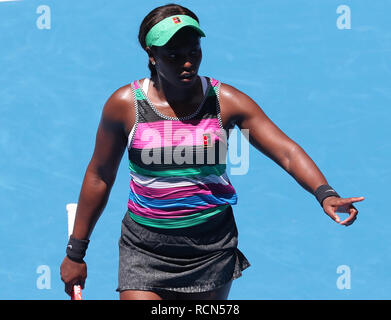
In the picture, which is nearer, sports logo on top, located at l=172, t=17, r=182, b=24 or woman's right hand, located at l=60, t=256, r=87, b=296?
sports logo on top, located at l=172, t=17, r=182, b=24

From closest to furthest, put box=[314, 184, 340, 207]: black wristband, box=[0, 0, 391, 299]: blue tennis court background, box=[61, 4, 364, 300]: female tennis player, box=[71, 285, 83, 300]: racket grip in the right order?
1. box=[314, 184, 340, 207]: black wristband
2. box=[61, 4, 364, 300]: female tennis player
3. box=[71, 285, 83, 300]: racket grip
4. box=[0, 0, 391, 299]: blue tennis court background

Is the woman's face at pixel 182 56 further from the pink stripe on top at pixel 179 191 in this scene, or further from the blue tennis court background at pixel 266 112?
the blue tennis court background at pixel 266 112

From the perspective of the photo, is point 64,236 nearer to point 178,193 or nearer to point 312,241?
point 312,241

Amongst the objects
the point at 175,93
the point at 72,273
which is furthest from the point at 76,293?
the point at 175,93

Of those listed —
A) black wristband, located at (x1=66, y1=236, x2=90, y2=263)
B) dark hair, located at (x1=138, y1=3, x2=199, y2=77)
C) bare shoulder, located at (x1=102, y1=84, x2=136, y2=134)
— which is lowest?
black wristband, located at (x1=66, y1=236, x2=90, y2=263)

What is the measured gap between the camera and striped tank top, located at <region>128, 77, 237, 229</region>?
→ 2920 mm

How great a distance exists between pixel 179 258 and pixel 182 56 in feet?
2.32

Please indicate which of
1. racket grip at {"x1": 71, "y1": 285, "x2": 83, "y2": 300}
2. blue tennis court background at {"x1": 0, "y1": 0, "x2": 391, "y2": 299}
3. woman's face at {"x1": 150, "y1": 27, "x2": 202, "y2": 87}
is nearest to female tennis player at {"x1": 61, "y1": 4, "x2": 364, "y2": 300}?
woman's face at {"x1": 150, "y1": 27, "x2": 202, "y2": 87}

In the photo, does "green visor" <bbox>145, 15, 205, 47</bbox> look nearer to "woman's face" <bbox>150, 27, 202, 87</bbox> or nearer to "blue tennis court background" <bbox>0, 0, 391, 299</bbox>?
"woman's face" <bbox>150, 27, 202, 87</bbox>

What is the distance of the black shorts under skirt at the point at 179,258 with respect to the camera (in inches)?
118

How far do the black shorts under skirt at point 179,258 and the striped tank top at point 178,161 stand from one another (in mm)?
42

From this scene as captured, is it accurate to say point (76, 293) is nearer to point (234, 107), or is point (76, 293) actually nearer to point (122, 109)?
point (122, 109)

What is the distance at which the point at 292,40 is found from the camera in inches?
248

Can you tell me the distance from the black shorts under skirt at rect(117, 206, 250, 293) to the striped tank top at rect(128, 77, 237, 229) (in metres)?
0.04
